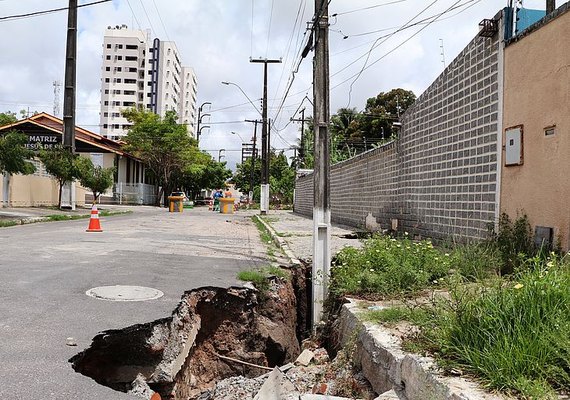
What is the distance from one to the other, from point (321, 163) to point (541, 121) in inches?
116

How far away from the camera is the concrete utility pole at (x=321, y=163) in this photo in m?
7.38

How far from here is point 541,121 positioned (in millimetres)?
6855

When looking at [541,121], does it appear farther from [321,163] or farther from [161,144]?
[161,144]

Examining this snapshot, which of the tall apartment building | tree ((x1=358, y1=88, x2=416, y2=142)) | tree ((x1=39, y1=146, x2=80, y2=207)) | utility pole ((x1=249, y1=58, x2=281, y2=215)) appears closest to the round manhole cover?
tree ((x1=39, y1=146, x2=80, y2=207))

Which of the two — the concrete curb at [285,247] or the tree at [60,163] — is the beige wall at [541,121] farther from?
the tree at [60,163]

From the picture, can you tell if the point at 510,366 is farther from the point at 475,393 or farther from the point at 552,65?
the point at 552,65

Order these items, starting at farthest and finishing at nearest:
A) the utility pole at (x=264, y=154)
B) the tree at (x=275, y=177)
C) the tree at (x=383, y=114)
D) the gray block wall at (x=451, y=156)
Answer: the tree at (x=275, y=177)
the tree at (x=383, y=114)
the utility pole at (x=264, y=154)
the gray block wall at (x=451, y=156)

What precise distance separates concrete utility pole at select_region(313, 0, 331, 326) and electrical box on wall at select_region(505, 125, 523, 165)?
2.58m

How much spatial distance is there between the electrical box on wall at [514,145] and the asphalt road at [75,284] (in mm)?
4268

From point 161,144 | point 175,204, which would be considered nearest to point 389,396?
point 175,204

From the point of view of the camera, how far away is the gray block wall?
8.27m

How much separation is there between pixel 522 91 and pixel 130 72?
91.0 m

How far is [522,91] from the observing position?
731 cm

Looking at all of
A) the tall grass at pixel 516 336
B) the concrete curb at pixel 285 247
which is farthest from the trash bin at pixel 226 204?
the tall grass at pixel 516 336
